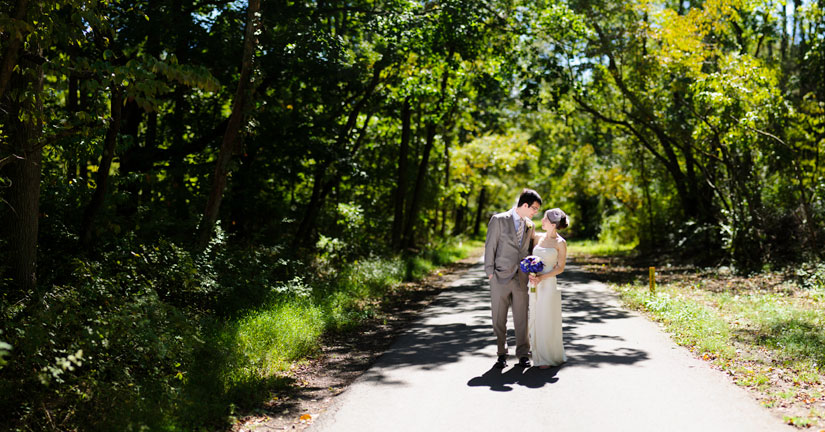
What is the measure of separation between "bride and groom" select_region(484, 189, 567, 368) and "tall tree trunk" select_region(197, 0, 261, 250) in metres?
5.27

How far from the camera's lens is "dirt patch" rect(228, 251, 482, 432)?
5.99 metres

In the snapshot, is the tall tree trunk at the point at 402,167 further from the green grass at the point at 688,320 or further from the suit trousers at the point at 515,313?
the suit trousers at the point at 515,313

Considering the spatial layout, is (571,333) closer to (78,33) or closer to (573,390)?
(573,390)

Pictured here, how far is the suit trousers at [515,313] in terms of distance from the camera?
7.74 m

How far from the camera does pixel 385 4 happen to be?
1650cm

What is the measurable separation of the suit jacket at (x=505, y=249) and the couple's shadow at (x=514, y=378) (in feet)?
3.37

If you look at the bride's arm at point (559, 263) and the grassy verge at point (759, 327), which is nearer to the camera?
the grassy verge at point (759, 327)

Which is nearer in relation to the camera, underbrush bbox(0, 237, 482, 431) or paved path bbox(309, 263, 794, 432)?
underbrush bbox(0, 237, 482, 431)

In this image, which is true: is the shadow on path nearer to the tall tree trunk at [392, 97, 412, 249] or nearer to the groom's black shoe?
the groom's black shoe

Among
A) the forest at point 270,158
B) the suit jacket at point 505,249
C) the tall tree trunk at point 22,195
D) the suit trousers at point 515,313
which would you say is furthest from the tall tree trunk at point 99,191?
the suit trousers at point 515,313

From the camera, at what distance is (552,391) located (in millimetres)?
6531

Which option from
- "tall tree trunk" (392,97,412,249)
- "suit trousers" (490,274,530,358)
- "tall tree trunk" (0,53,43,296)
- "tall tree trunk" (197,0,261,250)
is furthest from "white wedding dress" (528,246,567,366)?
"tall tree trunk" (392,97,412,249)

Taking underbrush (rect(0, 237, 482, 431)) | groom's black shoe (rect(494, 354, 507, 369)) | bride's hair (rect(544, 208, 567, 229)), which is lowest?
groom's black shoe (rect(494, 354, 507, 369))

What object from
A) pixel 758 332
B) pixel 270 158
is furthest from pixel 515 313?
pixel 270 158
